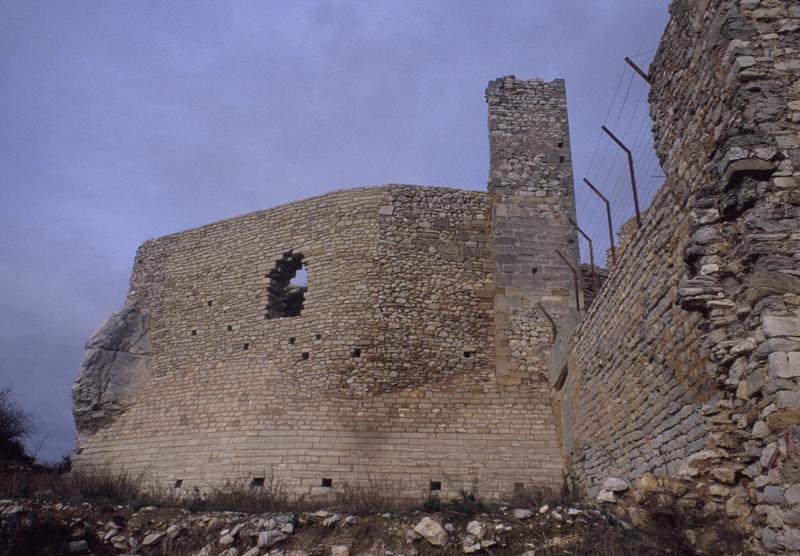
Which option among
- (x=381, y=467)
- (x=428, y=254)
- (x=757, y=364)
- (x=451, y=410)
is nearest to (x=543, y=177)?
(x=428, y=254)

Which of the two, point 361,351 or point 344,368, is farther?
point 361,351

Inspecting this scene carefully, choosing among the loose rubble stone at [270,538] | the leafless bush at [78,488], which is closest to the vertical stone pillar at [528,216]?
the loose rubble stone at [270,538]

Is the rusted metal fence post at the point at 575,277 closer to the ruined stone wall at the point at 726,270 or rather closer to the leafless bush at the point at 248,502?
the ruined stone wall at the point at 726,270

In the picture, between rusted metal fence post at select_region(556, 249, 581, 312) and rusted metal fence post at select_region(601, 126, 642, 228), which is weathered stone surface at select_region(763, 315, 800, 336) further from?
rusted metal fence post at select_region(556, 249, 581, 312)

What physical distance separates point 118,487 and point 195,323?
4.52 m

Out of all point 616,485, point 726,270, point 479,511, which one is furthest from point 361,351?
point 726,270

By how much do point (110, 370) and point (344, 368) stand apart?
5.95m

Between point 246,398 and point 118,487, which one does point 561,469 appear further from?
point 118,487

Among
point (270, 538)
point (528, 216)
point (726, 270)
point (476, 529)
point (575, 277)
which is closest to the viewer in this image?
point (726, 270)

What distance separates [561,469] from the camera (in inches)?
414

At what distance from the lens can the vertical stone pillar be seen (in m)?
12.2

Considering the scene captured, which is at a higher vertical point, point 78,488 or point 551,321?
point 551,321

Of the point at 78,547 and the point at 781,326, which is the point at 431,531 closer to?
the point at 781,326

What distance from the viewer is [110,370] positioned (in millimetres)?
13938
